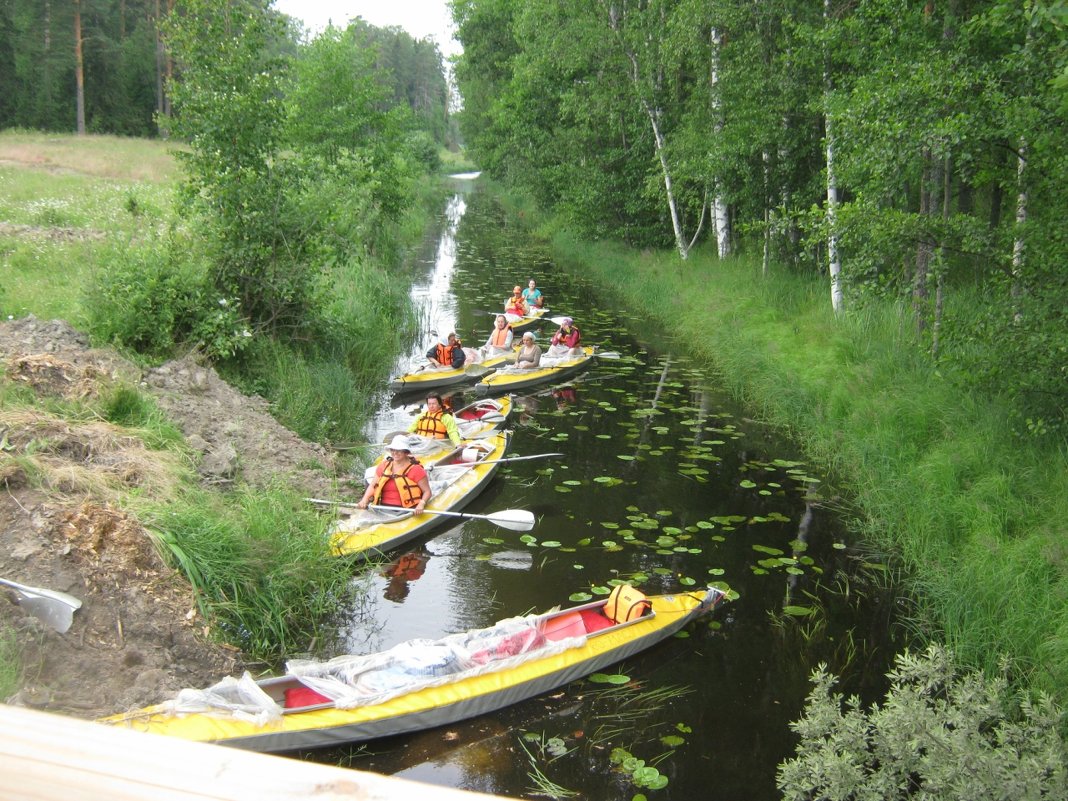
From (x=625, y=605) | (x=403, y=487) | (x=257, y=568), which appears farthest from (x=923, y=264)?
(x=257, y=568)

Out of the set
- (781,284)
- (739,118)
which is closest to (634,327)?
(781,284)

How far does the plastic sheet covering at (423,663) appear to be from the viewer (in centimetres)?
579

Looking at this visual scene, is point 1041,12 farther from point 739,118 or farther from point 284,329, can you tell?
point 739,118

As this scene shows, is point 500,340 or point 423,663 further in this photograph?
point 500,340

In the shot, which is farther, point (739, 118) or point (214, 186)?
point (739, 118)

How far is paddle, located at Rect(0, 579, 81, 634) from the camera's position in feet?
17.1

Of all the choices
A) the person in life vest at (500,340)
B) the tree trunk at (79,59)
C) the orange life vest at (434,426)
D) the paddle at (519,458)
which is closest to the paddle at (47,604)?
the paddle at (519,458)

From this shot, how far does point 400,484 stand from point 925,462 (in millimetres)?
5475

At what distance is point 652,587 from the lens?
7891mm

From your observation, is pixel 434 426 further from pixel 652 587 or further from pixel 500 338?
pixel 500 338

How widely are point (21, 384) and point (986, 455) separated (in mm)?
8998

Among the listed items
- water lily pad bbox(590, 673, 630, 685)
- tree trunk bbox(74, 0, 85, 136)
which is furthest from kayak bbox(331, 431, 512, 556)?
tree trunk bbox(74, 0, 85, 136)

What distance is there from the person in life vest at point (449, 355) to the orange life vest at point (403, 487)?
565 cm

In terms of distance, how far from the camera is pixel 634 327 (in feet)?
63.5
